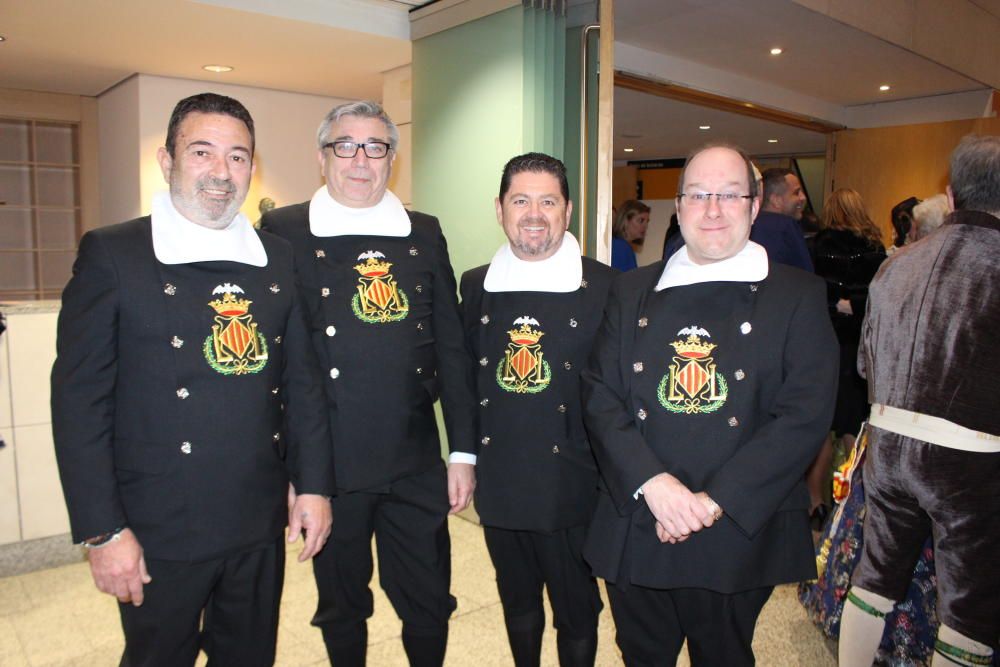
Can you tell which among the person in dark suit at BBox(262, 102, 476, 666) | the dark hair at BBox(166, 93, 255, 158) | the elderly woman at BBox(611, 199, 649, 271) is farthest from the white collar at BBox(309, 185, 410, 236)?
the elderly woman at BBox(611, 199, 649, 271)

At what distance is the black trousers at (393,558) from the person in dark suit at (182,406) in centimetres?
35

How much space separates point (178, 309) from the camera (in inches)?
61.3

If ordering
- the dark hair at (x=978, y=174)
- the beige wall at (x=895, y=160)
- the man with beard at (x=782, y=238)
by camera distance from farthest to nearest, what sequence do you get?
the beige wall at (x=895, y=160) < the man with beard at (x=782, y=238) < the dark hair at (x=978, y=174)

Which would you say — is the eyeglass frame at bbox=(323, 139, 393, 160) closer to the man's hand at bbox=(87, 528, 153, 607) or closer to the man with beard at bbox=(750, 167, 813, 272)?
the man's hand at bbox=(87, 528, 153, 607)

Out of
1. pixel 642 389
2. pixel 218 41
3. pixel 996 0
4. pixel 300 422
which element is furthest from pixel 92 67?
pixel 996 0

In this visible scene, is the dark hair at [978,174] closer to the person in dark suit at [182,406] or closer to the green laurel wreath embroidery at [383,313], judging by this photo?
the green laurel wreath embroidery at [383,313]

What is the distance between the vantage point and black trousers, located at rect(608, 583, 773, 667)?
66.9 inches

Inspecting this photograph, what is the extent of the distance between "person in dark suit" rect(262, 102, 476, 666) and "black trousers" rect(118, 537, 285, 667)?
34cm

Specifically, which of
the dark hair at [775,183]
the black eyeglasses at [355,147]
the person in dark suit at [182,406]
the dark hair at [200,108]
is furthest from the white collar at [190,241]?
the dark hair at [775,183]

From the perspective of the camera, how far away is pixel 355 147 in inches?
78.5

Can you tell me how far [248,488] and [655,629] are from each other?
93 centimetres

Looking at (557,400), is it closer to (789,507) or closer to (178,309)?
(789,507)

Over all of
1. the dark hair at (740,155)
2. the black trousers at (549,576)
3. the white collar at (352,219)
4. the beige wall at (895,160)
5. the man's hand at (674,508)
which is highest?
the beige wall at (895,160)

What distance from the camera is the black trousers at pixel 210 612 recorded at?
1574 millimetres
